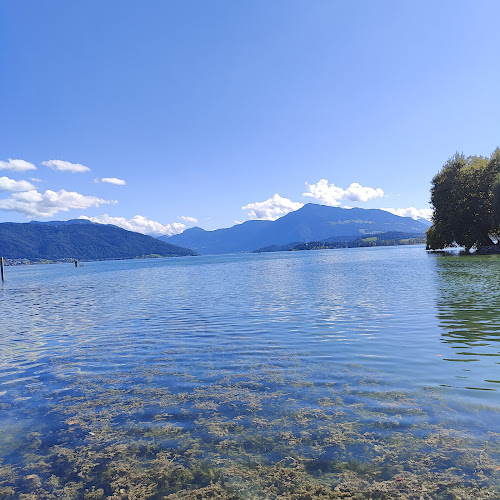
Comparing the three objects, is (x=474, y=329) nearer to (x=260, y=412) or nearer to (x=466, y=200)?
(x=260, y=412)

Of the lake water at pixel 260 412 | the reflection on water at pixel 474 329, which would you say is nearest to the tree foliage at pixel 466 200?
the reflection on water at pixel 474 329

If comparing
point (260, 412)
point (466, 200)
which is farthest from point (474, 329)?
point (466, 200)

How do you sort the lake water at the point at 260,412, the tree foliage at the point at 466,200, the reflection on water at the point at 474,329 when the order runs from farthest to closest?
the tree foliage at the point at 466,200
the reflection on water at the point at 474,329
the lake water at the point at 260,412

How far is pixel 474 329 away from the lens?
16281 millimetres

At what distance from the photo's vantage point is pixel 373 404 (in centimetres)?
866

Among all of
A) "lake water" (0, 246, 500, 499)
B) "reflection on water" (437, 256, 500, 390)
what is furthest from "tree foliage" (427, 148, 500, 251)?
"lake water" (0, 246, 500, 499)

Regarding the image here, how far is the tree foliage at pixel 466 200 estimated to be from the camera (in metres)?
82.1

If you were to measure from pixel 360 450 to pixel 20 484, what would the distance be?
5.84m

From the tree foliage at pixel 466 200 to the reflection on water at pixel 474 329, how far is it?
6179 cm

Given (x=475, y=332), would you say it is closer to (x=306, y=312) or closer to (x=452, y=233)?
(x=306, y=312)

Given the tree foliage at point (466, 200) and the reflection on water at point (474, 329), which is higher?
the tree foliage at point (466, 200)

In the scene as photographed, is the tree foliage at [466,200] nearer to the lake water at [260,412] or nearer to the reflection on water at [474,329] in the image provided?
the reflection on water at [474,329]

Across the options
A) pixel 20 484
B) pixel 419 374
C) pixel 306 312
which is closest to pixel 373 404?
pixel 419 374

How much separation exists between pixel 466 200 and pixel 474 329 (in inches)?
3133
